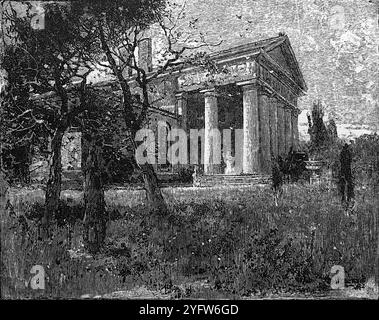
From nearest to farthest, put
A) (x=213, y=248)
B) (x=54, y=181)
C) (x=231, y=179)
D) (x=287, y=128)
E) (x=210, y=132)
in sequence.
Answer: (x=213, y=248) < (x=287, y=128) < (x=231, y=179) < (x=210, y=132) < (x=54, y=181)

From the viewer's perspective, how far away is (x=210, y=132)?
21.1 ft

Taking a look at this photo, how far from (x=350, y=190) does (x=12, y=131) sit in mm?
4604

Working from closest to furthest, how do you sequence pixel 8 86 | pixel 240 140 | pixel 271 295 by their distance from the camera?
pixel 271 295 → pixel 240 140 → pixel 8 86

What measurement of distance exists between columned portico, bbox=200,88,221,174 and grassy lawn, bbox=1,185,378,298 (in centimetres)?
34

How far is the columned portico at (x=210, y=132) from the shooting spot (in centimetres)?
635

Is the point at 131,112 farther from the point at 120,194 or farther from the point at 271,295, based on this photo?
the point at 271,295

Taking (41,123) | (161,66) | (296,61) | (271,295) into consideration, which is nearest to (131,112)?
(161,66)

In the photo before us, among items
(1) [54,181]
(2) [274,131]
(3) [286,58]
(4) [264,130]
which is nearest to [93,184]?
(1) [54,181]

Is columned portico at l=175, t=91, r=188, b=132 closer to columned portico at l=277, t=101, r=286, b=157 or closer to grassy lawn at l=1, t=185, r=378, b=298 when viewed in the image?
grassy lawn at l=1, t=185, r=378, b=298

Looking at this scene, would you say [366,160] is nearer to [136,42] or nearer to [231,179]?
[231,179]

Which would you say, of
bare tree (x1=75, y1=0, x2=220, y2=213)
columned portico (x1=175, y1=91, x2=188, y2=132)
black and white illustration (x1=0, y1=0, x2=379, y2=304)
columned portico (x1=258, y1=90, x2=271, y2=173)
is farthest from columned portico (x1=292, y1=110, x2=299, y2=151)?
bare tree (x1=75, y1=0, x2=220, y2=213)

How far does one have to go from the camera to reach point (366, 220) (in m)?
6.07

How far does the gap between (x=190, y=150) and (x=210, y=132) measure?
0.36 m

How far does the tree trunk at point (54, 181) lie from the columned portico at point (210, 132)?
78.0 inches
